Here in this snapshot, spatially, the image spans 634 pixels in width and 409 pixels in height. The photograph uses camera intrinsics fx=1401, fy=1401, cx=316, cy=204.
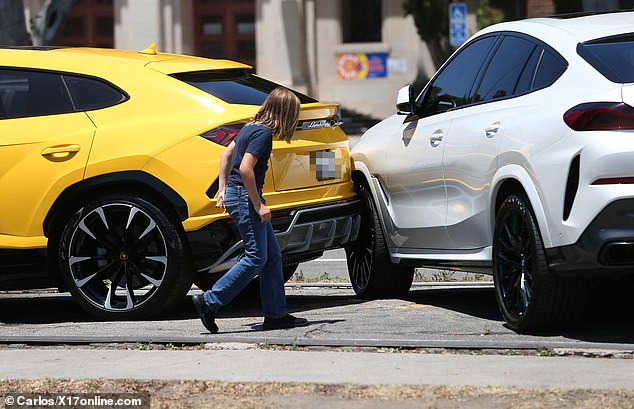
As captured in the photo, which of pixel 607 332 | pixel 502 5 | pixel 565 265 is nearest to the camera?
pixel 565 265

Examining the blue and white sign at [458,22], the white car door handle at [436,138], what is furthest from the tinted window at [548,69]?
the blue and white sign at [458,22]

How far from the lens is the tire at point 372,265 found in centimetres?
931

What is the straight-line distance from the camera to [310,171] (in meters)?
8.73

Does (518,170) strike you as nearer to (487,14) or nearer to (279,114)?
(279,114)

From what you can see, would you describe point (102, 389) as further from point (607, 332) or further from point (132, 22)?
point (132, 22)

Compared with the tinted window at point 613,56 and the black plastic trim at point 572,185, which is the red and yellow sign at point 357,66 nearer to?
the tinted window at point 613,56

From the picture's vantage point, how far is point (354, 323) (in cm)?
819

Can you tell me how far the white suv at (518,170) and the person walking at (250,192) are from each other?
1094 mm

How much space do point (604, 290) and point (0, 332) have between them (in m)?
3.92

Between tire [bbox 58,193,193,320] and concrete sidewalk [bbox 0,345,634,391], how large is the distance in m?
1.27

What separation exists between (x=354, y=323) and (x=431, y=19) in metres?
23.6

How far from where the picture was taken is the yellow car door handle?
8500mm

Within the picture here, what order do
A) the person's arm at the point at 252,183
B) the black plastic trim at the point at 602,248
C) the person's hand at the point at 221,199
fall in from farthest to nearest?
the person's hand at the point at 221,199 < the person's arm at the point at 252,183 < the black plastic trim at the point at 602,248

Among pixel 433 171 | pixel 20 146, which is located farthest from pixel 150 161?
pixel 433 171
